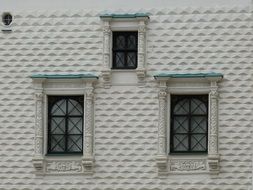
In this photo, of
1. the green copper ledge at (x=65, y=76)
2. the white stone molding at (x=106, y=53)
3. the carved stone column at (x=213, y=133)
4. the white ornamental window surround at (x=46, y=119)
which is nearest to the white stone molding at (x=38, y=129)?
the white ornamental window surround at (x=46, y=119)

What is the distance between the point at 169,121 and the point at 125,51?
183 cm

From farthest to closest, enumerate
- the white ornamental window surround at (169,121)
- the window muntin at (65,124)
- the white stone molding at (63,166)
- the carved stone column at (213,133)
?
the window muntin at (65,124) < the white stone molding at (63,166) < the white ornamental window surround at (169,121) < the carved stone column at (213,133)

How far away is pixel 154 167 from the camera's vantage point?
2197 cm

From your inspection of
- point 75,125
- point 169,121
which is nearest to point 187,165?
point 169,121

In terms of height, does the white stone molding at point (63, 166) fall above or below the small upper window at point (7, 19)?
below

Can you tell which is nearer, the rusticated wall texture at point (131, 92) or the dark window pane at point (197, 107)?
the rusticated wall texture at point (131, 92)

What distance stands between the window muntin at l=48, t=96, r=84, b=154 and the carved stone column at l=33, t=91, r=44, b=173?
0.24m

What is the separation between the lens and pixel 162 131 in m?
21.9

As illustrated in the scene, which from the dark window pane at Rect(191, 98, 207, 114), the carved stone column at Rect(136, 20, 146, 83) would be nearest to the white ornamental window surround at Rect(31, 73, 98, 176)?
the carved stone column at Rect(136, 20, 146, 83)

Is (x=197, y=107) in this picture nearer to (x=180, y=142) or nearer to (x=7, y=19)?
(x=180, y=142)

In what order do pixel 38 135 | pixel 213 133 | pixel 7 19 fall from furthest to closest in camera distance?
pixel 7 19 → pixel 38 135 → pixel 213 133


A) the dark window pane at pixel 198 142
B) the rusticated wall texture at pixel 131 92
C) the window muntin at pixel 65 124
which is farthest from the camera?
the window muntin at pixel 65 124

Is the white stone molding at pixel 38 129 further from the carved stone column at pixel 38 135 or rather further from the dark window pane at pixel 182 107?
the dark window pane at pixel 182 107

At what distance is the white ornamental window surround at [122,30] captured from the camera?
2211 cm
